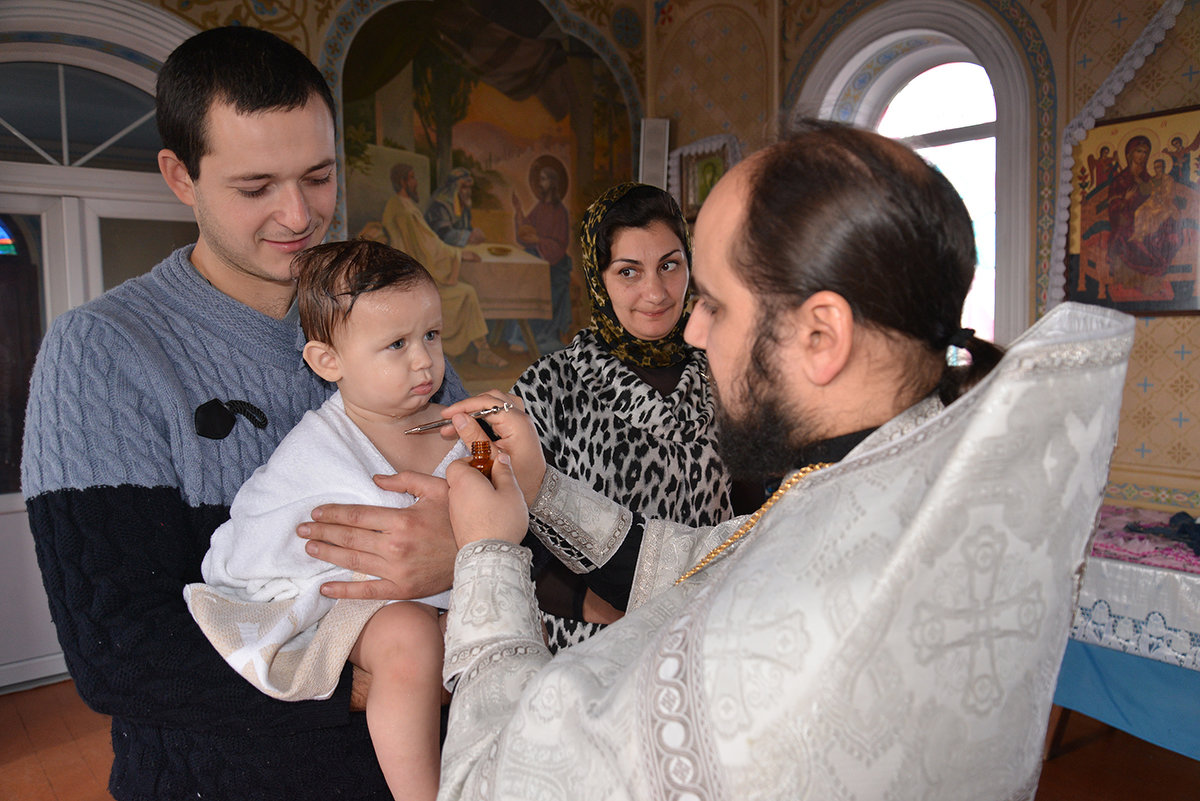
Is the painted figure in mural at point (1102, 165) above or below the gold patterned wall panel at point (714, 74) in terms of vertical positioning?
below

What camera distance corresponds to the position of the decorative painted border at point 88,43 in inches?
189

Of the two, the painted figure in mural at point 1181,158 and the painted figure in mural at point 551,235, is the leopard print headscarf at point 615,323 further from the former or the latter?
the painted figure in mural at point 551,235

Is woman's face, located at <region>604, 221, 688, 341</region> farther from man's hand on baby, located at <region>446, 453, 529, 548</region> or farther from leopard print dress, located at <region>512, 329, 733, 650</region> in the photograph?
man's hand on baby, located at <region>446, 453, 529, 548</region>

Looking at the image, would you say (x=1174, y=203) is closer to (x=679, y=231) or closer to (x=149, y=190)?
(x=679, y=231)

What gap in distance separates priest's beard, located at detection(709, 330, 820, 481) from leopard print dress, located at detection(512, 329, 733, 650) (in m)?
1.36

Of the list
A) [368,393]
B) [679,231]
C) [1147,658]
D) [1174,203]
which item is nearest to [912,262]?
[368,393]

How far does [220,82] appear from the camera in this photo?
147 centimetres

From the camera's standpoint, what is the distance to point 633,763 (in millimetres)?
917

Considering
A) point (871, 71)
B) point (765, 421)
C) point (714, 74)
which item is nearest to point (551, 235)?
point (714, 74)

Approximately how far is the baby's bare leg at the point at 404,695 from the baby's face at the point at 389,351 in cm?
45

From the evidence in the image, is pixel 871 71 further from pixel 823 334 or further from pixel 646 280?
pixel 823 334

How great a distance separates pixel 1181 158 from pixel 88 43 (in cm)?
640

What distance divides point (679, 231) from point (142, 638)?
82.9 inches

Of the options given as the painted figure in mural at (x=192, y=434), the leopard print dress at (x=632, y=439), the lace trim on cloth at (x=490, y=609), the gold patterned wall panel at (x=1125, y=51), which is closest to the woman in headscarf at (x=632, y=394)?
the leopard print dress at (x=632, y=439)
